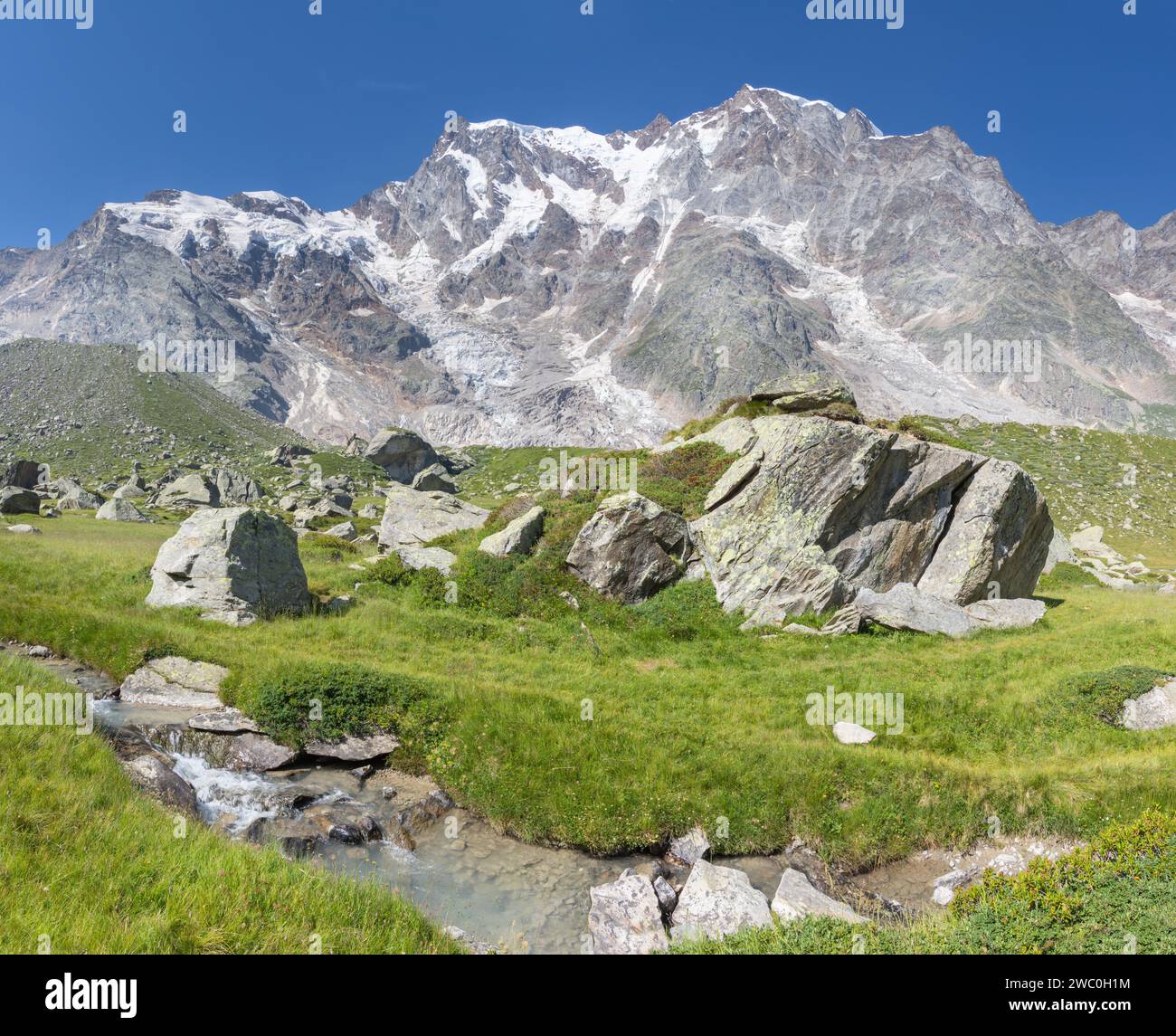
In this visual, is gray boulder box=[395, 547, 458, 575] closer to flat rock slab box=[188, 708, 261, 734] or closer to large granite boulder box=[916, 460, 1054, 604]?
flat rock slab box=[188, 708, 261, 734]

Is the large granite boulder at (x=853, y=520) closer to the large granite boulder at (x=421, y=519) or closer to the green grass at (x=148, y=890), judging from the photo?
the large granite boulder at (x=421, y=519)

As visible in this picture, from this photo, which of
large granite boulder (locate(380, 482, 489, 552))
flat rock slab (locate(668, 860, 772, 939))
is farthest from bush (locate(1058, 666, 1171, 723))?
large granite boulder (locate(380, 482, 489, 552))

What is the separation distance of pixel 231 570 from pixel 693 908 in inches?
772

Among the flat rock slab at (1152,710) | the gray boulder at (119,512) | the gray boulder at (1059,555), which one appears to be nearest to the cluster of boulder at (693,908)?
the flat rock slab at (1152,710)

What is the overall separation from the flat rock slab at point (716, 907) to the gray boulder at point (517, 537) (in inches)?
688

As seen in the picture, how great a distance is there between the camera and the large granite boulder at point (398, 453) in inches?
4545

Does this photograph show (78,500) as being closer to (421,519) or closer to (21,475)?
(21,475)

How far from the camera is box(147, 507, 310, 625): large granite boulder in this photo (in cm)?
2145

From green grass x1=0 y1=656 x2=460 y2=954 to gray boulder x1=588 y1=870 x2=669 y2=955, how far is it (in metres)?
2.65

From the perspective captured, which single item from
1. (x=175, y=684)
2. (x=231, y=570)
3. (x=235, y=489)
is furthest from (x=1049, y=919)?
(x=235, y=489)

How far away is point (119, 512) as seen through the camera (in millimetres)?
51406

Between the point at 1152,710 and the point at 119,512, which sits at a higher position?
the point at 119,512
